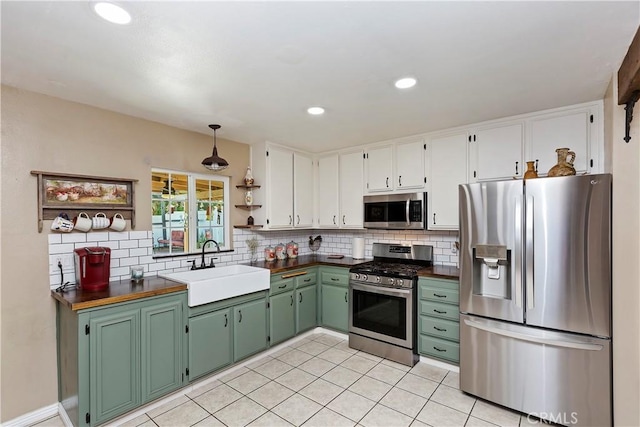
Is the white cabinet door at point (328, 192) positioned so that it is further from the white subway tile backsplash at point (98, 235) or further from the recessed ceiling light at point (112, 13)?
the recessed ceiling light at point (112, 13)

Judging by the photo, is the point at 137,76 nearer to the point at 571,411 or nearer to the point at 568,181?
the point at 568,181

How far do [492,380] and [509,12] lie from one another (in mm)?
2450

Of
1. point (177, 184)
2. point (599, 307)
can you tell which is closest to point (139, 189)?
point (177, 184)

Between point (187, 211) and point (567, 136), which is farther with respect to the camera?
point (187, 211)

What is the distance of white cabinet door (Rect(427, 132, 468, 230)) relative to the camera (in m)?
3.19

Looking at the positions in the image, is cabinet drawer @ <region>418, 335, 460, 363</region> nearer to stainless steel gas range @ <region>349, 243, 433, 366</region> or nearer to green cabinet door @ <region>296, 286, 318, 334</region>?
stainless steel gas range @ <region>349, 243, 433, 366</region>

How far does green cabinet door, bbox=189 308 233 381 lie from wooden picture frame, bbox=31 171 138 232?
1.09 metres

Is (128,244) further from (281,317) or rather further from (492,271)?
(492,271)

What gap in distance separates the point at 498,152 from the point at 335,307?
2.42 m

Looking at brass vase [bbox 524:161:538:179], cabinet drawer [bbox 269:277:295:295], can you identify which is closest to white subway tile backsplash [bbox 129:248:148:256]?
cabinet drawer [bbox 269:277:295:295]

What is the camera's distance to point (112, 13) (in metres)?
1.39

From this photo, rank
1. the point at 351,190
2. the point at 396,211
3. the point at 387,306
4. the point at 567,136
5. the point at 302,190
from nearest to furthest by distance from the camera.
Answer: the point at 567,136 → the point at 387,306 → the point at 396,211 → the point at 351,190 → the point at 302,190

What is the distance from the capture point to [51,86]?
2.19 m

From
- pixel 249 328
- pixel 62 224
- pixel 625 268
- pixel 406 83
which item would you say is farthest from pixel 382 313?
pixel 62 224
